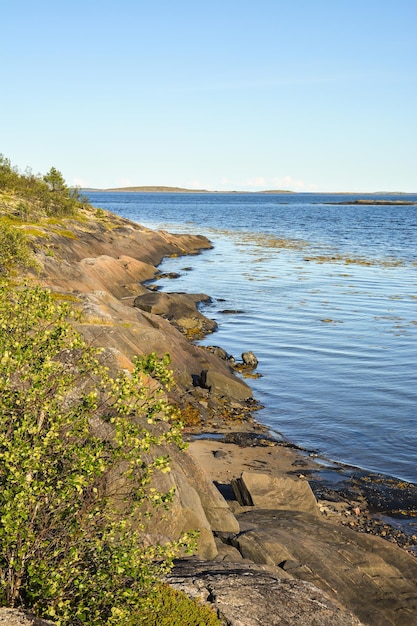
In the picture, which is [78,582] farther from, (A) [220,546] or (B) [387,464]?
(B) [387,464]

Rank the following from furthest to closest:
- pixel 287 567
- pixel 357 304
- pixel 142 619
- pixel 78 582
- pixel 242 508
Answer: pixel 357 304 < pixel 242 508 < pixel 287 567 < pixel 142 619 < pixel 78 582

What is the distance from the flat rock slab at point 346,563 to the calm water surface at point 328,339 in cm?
656

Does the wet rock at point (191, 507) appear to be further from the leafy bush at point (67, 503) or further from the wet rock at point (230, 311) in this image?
the wet rock at point (230, 311)

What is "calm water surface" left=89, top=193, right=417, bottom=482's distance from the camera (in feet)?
85.2

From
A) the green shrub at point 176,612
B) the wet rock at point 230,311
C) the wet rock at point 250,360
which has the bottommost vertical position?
the wet rock at point 250,360

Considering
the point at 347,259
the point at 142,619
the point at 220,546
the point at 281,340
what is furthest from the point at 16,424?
the point at 347,259

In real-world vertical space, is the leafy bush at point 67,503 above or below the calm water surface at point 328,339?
above

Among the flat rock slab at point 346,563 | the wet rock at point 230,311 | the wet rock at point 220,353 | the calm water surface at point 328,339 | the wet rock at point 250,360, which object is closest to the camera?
the flat rock slab at point 346,563

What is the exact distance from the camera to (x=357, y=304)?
52.1m

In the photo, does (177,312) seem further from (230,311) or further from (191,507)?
(191,507)

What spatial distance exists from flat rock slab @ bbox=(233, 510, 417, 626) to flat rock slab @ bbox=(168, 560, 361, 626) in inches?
130

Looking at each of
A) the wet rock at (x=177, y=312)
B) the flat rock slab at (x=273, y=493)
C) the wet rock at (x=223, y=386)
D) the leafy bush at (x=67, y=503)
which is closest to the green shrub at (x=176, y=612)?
the leafy bush at (x=67, y=503)

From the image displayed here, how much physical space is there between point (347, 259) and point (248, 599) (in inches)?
2985

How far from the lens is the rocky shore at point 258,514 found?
10609 mm
